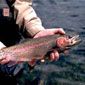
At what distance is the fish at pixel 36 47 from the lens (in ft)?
18.6

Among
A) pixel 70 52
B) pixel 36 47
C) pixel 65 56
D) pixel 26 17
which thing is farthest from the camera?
pixel 70 52

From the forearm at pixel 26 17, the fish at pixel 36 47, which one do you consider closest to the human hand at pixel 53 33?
the fish at pixel 36 47

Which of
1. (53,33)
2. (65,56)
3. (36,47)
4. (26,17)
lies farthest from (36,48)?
(65,56)

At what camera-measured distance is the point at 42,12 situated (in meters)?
14.5

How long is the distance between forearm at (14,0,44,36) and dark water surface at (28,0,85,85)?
148 cm

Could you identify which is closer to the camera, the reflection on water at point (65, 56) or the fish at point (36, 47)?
the fish at point (36, 47)

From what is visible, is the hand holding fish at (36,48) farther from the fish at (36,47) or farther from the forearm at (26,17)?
the forearm at (26,17)

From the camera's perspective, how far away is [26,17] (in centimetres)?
702

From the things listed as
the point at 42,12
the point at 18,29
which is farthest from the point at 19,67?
the point at 42,12

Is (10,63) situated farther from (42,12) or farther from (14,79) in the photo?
(42,12)

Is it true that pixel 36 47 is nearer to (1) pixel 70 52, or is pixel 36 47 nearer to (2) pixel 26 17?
(2) pixel 26 17

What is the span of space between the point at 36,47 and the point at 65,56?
3.80m

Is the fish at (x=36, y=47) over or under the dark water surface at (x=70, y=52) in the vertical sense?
over

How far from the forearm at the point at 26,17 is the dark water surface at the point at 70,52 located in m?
1.48
